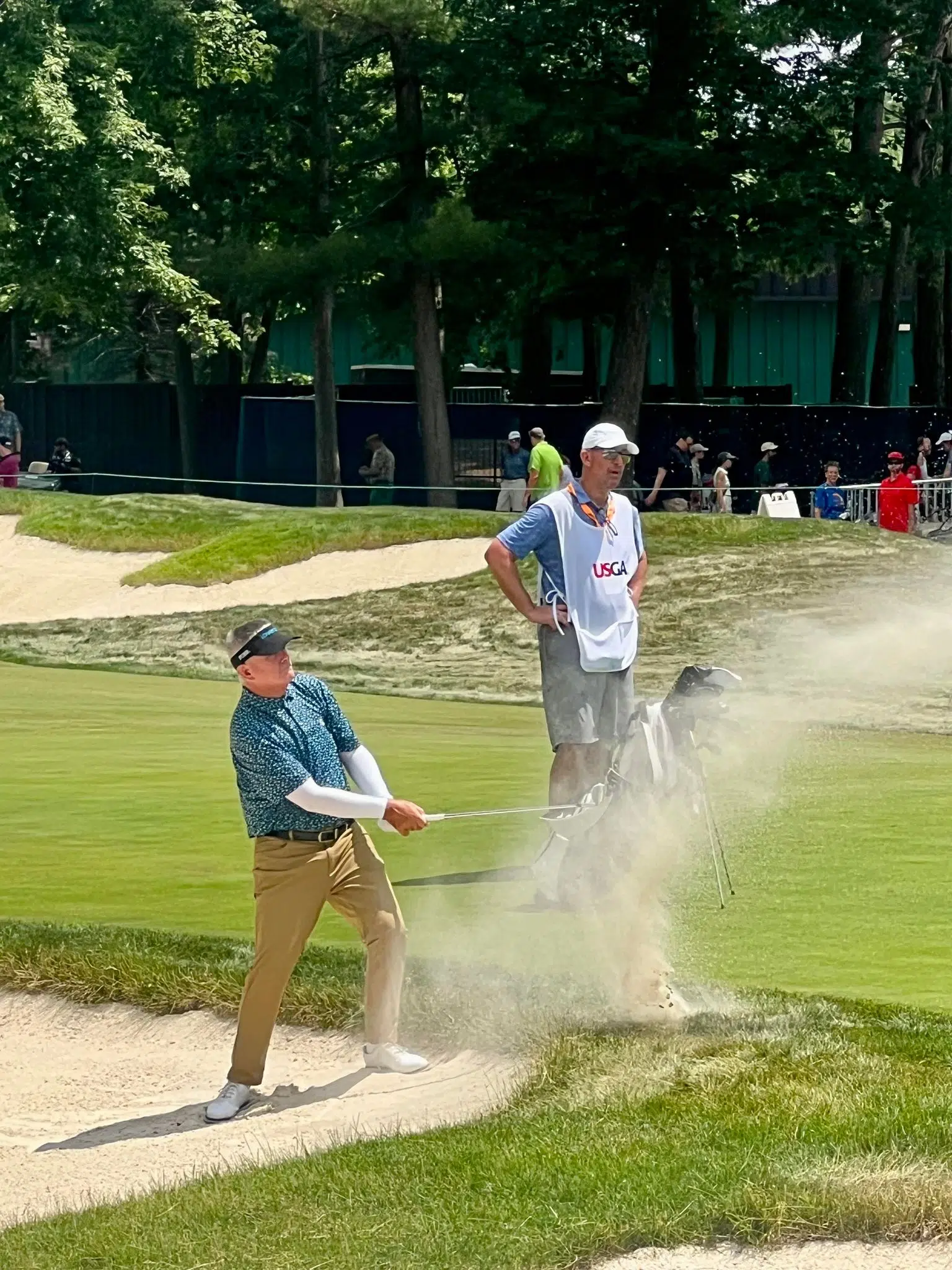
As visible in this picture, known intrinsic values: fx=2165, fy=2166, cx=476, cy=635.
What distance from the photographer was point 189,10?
4056 centimetres

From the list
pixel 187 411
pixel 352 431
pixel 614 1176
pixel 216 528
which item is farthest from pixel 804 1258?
pixel 187 411

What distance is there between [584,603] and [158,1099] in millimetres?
2887

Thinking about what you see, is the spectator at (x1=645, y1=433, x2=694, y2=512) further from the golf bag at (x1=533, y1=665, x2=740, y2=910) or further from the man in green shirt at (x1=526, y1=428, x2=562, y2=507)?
the golf bag at (x1=533, y1=665, x2=740, y2=910)

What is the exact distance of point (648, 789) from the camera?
8383 mm

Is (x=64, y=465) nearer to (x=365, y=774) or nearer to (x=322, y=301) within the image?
(x=322, y=301)

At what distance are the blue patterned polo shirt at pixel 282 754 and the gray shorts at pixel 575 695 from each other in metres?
2.01

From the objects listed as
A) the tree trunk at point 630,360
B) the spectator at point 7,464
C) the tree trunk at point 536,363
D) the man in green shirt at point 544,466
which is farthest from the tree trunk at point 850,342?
the spectator at point 7,464

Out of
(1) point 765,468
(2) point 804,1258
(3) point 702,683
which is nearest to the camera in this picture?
(2) point 804,1258

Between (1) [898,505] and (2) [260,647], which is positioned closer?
(2) [260,647]

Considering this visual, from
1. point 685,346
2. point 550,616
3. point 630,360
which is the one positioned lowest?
point 550,616

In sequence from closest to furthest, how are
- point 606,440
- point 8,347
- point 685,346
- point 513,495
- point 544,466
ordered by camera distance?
point 606,440
point 544,466
point 513,495
point 685,346
point 8,347

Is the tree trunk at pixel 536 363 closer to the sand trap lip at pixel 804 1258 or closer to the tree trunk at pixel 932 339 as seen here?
the tree trunk at pixel 932 339

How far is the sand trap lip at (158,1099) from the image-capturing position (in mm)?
7227

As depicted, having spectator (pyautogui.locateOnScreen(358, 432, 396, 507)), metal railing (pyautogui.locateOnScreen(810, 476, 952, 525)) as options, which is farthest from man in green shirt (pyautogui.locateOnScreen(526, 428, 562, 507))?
spectator (pyautogui.locateOnScreen(358, 432, 396, 507))
